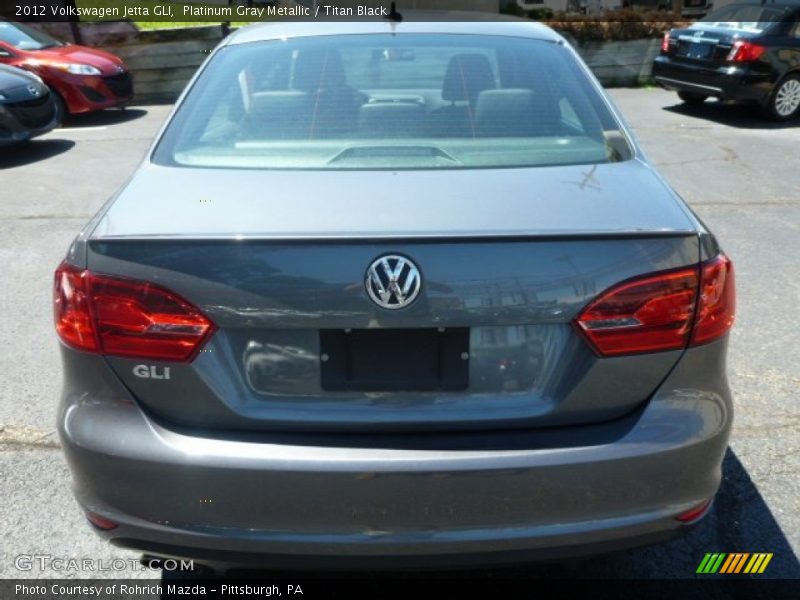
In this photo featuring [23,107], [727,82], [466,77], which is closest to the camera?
[466,77]

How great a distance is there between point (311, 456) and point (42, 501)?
1.69m

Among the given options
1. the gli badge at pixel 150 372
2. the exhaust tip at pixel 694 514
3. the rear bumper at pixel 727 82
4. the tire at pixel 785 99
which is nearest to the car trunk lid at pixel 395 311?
the gli badge at pixel 150 372

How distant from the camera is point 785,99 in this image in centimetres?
1177

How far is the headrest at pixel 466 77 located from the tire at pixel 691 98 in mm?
10727

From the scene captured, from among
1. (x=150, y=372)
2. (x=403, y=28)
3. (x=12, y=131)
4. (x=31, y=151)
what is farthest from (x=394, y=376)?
(x=31, y=151)

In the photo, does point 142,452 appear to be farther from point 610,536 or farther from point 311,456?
point 610,536

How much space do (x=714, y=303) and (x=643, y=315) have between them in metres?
0.23

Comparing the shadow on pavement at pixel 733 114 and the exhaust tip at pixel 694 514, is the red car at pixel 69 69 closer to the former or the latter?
the shadow on pavement at pixel 733 114

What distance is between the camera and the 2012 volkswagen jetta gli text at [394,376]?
2012 millimetres

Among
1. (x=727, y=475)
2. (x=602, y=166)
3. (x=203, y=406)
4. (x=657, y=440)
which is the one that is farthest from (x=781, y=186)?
(x=203, y=406)

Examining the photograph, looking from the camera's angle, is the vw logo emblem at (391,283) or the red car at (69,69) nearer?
the vw logo emblem at (391,283)

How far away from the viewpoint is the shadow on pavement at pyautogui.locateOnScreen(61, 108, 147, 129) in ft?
40.6

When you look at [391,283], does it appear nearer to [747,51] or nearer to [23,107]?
[23,107]

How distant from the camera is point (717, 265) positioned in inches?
85.3
